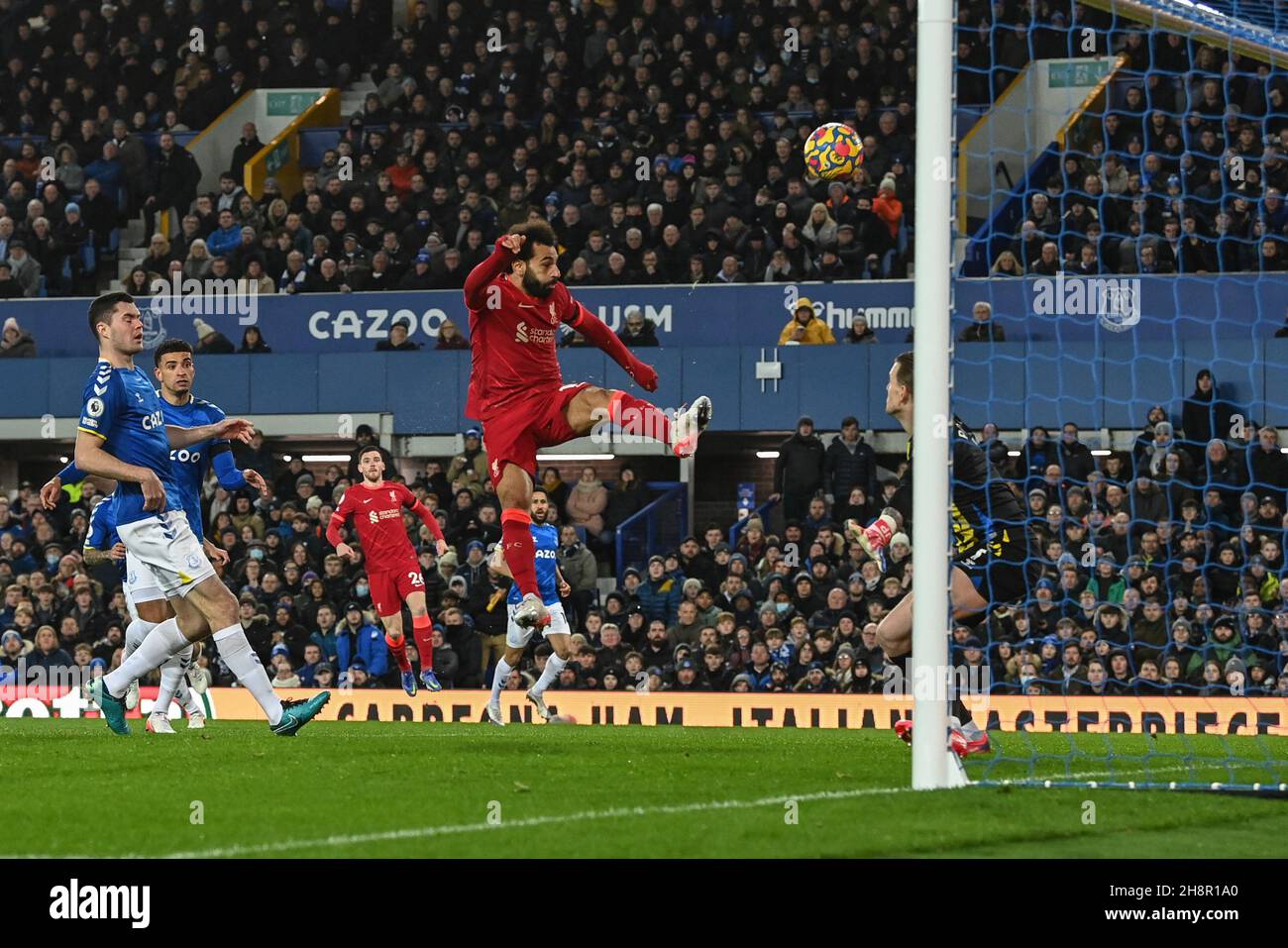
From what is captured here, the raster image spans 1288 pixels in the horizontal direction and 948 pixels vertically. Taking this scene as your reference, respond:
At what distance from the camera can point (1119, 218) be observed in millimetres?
18750

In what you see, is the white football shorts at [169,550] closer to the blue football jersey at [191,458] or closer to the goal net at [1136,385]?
the blue football jersey at [191,458]

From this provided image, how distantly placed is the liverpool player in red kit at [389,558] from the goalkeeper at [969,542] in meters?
6.72

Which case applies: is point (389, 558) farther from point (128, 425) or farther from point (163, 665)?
point (128, 425)

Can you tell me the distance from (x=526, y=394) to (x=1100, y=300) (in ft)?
32.1

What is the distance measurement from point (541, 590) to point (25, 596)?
8759 mm

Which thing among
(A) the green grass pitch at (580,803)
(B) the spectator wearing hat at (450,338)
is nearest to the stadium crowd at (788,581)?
(B) the spectator wearing hat at (450,338)

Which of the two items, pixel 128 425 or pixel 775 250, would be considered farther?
pixel 775 250

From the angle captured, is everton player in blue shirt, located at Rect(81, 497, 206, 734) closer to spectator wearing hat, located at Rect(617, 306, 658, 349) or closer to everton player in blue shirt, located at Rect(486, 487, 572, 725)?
everton player in blue shirt, located at Rect(486, 487, 572, 725)

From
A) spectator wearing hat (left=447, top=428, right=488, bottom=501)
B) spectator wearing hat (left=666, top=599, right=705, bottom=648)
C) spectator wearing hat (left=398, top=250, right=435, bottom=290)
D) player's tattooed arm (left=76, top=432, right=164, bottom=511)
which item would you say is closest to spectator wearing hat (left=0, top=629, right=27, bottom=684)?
spectator wearing hat (left=447, top=428, right=488, bottom=501)

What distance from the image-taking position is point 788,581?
19.3 meters

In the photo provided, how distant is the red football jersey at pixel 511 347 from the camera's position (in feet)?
36.3

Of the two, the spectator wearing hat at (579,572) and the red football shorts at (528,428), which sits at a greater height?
the red football shorts at (528,428)

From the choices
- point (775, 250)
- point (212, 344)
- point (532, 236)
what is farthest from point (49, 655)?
point (532, 236)
